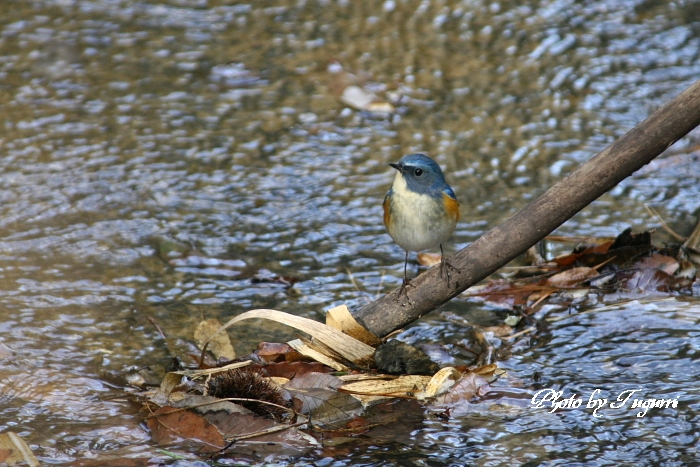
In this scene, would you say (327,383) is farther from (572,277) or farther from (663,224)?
(663,224)

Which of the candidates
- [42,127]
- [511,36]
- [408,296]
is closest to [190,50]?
[42,127]

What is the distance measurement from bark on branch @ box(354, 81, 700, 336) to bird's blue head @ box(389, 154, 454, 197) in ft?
2.27

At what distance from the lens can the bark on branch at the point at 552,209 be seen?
3.19 m

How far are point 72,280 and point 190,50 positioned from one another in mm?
3332

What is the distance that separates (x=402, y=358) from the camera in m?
3.68

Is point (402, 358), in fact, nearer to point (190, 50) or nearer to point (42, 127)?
point (42, 127)

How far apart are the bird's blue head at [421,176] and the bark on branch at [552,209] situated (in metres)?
0.69

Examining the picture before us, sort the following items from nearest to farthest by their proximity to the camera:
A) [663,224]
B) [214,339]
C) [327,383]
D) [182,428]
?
[182,428]
[327,383]
[214,339]
[663,224]

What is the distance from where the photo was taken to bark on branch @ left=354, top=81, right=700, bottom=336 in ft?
10.5

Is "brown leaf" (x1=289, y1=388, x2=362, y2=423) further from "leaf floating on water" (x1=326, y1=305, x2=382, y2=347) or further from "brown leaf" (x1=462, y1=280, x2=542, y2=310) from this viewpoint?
"brown leaf" (x1=462, y1=280, x2=542, y2=310)

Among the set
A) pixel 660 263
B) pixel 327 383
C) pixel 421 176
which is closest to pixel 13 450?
pixel 327 383

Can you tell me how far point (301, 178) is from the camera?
5871 millimetres

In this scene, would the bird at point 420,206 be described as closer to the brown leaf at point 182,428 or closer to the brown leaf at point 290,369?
the brown leaf at point 290,369

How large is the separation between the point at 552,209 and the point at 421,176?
1.05 m
